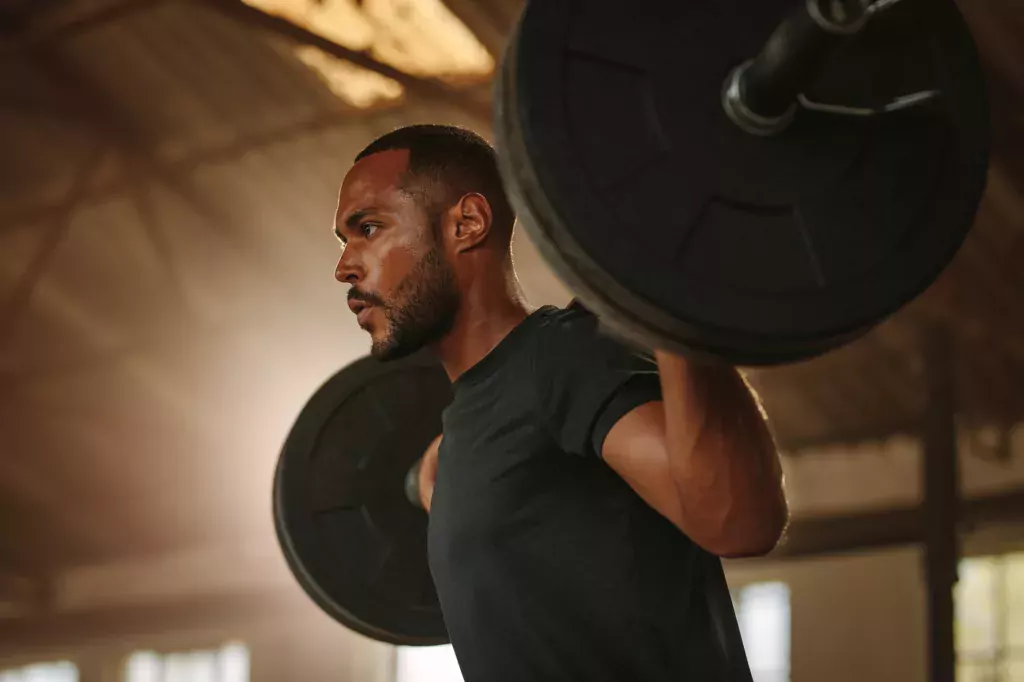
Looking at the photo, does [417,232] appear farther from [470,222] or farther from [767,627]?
[767,627]

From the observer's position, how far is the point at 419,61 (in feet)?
18.5

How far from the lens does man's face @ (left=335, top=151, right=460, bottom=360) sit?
5.09ft

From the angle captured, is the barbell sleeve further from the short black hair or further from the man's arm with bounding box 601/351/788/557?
the short black hair

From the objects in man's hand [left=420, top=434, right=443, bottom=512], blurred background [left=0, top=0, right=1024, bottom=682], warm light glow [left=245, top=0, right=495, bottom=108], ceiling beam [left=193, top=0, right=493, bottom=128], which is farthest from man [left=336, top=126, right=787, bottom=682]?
warm light glow [left=245, top=0, right=495, bottom=108]

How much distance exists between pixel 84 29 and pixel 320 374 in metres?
2.08

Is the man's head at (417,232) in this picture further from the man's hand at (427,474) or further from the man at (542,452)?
the man's hand at (427,474)

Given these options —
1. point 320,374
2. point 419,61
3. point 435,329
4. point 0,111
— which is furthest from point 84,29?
point 435,329

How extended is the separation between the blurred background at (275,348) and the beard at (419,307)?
Answer: 11.7ft

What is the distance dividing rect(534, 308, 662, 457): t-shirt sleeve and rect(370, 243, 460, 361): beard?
0.14 metres

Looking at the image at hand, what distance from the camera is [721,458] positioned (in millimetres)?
1234

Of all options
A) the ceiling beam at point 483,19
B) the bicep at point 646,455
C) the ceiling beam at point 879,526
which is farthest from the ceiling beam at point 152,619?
the bicep at point 646,455

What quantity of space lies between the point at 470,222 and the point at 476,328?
0.39 feet

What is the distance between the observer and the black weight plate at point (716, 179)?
1.12 m

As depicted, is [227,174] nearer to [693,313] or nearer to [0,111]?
[0,111]
